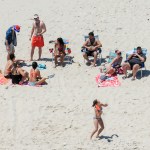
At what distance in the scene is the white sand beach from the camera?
13.5 meters

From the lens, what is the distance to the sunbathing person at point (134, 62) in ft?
54.6

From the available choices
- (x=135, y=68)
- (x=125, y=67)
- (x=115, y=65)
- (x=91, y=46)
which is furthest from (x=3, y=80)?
(x=135, y=68)

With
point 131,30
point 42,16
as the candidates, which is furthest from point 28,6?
point 131,30

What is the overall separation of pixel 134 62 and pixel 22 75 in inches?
127

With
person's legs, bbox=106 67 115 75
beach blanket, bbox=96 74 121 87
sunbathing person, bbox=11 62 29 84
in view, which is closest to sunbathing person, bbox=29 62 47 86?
sunbathing person, bbox=11 62 29 84

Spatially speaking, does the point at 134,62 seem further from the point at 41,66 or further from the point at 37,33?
the point at 37,33

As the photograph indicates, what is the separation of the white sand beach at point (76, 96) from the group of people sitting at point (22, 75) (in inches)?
10.5

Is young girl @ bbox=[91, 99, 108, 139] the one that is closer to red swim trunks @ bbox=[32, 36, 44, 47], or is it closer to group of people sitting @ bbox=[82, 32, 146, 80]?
group of people sitting @ bbox=[82, 32, 146, 80]

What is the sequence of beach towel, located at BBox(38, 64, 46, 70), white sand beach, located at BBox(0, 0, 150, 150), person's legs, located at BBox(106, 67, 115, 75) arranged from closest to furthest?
white sand beach, located at BBox(0, 0, 150, 150) < person's legs, located at BBox(106, 67, 115, 75) < beach towel, located at BBox(38, 64, 46, 70)

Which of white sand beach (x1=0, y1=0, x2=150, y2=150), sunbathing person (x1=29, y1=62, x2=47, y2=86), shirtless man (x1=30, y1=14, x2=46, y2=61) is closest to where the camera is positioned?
white sand beach (x1=0, y1=0, x2=150, y2=150)

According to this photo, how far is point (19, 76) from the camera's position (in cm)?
1639

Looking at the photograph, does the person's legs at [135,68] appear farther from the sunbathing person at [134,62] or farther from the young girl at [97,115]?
the young girl at [97,115]

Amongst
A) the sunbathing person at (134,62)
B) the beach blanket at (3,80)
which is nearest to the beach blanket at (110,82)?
the sunbathing person at (134,62)

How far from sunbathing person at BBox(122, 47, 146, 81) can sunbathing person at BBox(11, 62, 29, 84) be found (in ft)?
9.28
